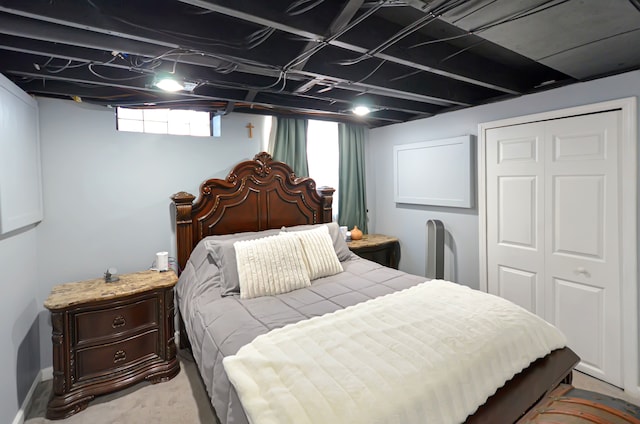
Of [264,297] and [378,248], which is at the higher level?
[378,248]

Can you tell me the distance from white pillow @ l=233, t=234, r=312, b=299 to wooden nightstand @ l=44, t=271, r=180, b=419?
61cm

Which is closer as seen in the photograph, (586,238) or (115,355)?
(115,355)

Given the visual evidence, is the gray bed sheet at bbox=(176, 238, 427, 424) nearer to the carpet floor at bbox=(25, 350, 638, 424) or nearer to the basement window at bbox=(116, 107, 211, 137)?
the carpet floor at bbox=(25, 350, 638, 424)

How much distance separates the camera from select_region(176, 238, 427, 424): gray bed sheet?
1568mm

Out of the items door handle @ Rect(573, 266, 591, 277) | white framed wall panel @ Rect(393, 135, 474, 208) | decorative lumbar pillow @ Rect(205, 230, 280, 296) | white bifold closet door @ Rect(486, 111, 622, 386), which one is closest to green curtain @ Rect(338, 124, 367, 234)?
white framed wall panel @ Rect(393, 135, 474, 208)

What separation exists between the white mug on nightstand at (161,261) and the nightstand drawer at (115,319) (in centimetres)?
34

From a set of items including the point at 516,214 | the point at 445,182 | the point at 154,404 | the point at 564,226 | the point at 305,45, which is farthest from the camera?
the point at 445,182

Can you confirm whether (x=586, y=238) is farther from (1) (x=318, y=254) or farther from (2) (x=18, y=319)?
(2) (x=18, y=319)

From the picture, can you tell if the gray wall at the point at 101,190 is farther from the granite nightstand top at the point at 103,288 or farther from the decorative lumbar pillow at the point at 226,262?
the decorative lumbar pillow at the point at 226,262

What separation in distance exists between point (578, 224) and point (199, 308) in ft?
9.41

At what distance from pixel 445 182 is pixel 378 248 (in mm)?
1052

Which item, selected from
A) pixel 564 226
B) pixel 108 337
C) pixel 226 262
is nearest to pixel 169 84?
pixel 226 262

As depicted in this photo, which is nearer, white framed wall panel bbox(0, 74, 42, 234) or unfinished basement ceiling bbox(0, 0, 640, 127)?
unfinished basement ceiling bbox(0, 0, 640, 127)

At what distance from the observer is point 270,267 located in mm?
2350
